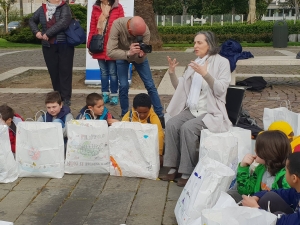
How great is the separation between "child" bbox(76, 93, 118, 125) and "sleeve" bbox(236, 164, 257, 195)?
5.73ft

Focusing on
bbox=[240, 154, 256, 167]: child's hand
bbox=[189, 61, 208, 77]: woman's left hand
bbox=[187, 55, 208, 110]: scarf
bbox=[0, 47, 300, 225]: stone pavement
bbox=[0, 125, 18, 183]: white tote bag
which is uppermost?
bbox=[189, 61, 208, 77]: woman's left hand

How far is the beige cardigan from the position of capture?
15.8 feet

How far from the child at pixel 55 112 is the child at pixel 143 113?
0.68 meters

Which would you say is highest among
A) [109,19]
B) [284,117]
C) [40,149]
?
[109,19]

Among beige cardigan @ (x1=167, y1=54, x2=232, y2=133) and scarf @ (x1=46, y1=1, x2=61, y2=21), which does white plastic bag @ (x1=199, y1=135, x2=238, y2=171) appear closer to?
beige cardigan @ (x1=167, y1=54, x2=232, y2=133)

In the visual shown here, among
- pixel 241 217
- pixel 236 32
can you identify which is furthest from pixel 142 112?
pixel 236 32

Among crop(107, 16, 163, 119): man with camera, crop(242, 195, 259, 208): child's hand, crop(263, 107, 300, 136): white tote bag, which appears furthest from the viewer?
crop(107, 16, 163, 119): man with camera

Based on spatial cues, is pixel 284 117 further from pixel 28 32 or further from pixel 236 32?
pixel 28 32

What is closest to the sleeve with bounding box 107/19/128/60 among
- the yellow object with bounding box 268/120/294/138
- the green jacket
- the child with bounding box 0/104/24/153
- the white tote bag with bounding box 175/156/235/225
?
the child with bounding box 0/104/24/153

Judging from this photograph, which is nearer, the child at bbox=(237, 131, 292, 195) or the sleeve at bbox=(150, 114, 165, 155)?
the child at bbox=(237, 131, 292, 195)

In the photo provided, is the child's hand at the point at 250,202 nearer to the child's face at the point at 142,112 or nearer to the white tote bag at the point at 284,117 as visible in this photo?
the white tote bag at the point at 284,117

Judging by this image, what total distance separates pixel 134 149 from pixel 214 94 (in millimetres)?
921

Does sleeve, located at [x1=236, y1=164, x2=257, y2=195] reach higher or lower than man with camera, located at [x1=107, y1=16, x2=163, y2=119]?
lower

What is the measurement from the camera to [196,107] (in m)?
5.04
